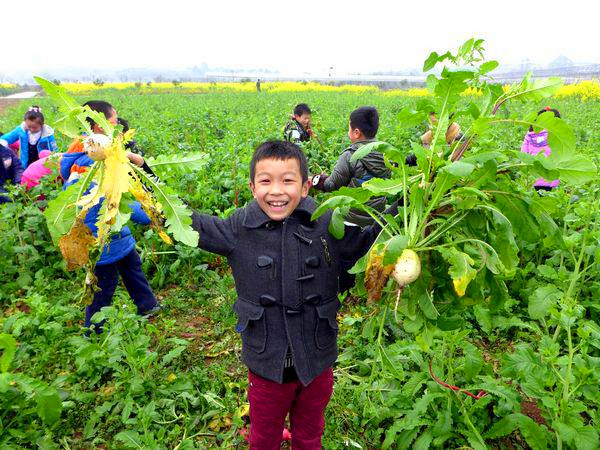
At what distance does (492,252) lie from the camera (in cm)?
137

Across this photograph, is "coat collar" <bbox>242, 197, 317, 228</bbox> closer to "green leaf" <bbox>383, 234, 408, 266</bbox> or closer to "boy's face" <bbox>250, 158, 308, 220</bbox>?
"boy's face" <bbox>250, 158, 308, 220</bbox>

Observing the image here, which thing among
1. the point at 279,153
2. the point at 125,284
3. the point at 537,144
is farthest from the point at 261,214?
the point at 537,144

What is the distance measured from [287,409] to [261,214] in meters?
0.95

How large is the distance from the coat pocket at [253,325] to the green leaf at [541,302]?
62.4 inches

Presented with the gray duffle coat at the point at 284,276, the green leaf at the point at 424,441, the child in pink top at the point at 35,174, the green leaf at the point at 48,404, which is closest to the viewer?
the gray duffle coat at the point at 284,276

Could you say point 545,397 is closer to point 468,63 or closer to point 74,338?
point 468,63

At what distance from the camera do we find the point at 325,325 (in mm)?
1816

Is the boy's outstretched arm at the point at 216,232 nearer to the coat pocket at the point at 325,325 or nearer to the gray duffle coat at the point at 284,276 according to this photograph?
the gray duffle coat at the point at 284,276

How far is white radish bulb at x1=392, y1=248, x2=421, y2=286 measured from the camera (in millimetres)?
1362

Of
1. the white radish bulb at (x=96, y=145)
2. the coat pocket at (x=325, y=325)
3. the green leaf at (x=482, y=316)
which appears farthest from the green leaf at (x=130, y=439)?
the green leaf at (x=482, y=316)

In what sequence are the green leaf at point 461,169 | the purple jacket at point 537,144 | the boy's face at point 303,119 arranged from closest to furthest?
1. the green leaf at point 461,169
2. the purple jacket at point 537,144
3. the boy's face at point 303,119

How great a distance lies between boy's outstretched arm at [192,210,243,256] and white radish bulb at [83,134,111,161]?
46 cm

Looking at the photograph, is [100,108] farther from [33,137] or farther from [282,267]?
[33,137]

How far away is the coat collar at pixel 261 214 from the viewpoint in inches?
69.3
